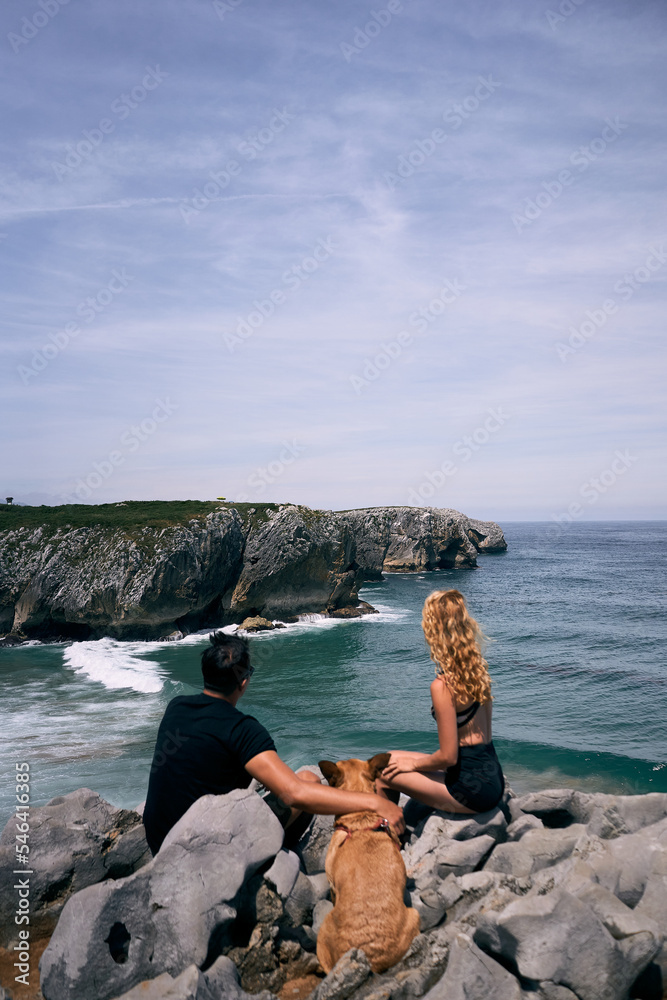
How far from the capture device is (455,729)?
5820mm

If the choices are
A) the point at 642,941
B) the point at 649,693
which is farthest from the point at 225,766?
the point at 649,693

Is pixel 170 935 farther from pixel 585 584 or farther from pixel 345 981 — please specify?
pixel 585 584

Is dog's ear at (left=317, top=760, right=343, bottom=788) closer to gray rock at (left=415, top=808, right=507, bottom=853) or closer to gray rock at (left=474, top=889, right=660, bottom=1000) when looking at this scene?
gray rock at (left=415, top=808, right=507, bottom=853)

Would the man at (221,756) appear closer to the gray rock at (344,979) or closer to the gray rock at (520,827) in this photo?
the gray rock at (344,979)

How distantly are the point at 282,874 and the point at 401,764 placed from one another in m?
1.55

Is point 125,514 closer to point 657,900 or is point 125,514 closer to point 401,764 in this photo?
point 401,764

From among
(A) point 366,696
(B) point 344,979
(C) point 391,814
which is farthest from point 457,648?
(A) point 366,696

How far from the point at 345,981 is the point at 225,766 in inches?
66.4

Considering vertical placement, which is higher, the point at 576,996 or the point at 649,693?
the point at 576,996

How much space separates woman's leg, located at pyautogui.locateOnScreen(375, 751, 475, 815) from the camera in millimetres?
6129

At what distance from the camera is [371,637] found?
38.3 metres

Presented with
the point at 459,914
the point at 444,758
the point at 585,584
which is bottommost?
the point at 585,584

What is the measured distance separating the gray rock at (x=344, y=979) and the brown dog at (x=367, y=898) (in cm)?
17

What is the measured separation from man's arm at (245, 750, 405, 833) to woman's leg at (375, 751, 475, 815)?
1.20m
